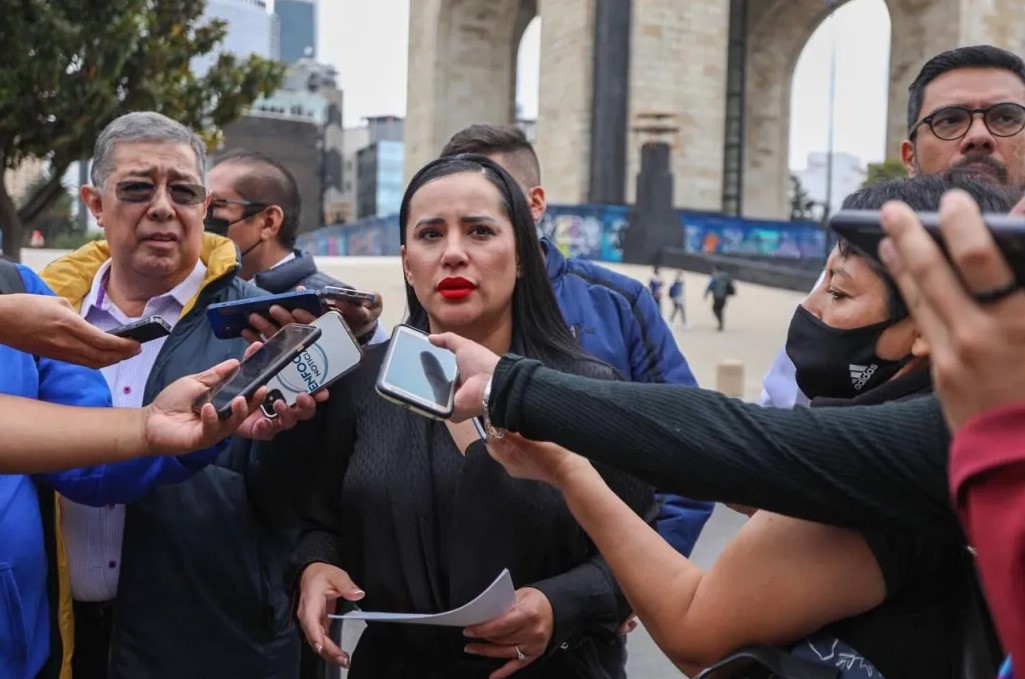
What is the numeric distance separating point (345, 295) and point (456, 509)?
559 mm

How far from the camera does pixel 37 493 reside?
2.37 meters

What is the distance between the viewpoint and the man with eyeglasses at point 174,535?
8.36 ft

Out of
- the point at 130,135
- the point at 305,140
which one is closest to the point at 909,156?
the point at 130,135

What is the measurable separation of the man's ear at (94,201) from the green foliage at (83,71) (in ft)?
29.0

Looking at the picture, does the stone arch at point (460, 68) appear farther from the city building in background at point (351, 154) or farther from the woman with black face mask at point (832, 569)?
the city building in background at point (351, 154)

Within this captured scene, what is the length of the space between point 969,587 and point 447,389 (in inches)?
35.3

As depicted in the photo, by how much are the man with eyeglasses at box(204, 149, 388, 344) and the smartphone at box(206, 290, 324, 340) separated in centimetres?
225

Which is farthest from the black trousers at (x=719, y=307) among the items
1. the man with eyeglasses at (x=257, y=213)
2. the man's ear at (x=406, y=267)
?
the man's ear at (x=406, y=267)

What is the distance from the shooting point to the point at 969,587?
1462 millimetres

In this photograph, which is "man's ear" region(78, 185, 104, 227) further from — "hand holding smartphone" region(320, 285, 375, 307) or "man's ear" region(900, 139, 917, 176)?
"man's ear" region(900, 139, 917, 176)

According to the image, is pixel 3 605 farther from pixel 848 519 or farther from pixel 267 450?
pixel 848 519

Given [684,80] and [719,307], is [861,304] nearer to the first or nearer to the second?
[719,307]

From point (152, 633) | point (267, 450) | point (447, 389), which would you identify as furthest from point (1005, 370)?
point (152, 633)

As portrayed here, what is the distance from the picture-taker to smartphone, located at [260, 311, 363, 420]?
85.4 inches
